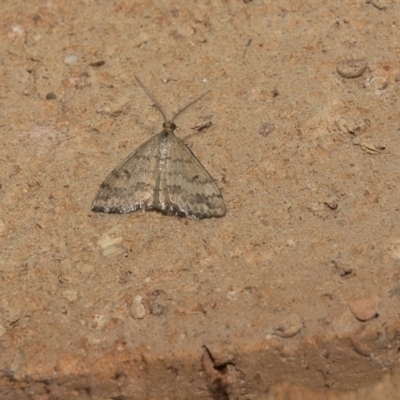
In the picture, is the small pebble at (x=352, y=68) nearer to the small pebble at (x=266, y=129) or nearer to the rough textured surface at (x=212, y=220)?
the rough textured surface at (x=212, y=220)

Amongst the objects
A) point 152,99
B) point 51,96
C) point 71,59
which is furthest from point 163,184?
point 71,59

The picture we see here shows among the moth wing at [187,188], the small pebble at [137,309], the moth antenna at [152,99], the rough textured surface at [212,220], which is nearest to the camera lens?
the rough textured surface at [212,220]

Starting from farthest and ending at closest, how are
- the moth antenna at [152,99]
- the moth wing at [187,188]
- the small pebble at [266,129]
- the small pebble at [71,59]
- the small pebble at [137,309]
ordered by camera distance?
the small pebble at [71,59] < the moth antenna at [152,99] < the small pebble at [266,129] < the moth wing at [187,188] < the small pebble at [137,309]

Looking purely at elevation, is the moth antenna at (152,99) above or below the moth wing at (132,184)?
above

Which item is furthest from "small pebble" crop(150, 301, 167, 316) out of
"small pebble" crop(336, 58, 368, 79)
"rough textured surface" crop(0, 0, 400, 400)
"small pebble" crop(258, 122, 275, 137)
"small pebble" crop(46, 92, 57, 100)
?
"small pebble" crop(336, 58, 368, 79)

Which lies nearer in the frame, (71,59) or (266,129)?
(266,129)

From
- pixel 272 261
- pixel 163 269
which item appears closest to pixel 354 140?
pixel 272 261

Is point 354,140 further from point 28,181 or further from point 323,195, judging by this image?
point 28,181

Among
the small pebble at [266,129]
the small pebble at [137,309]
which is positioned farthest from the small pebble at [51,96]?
the small pebble at [137,309]

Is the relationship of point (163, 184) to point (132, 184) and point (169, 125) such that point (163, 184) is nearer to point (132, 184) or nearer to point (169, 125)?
point (132, 184)
